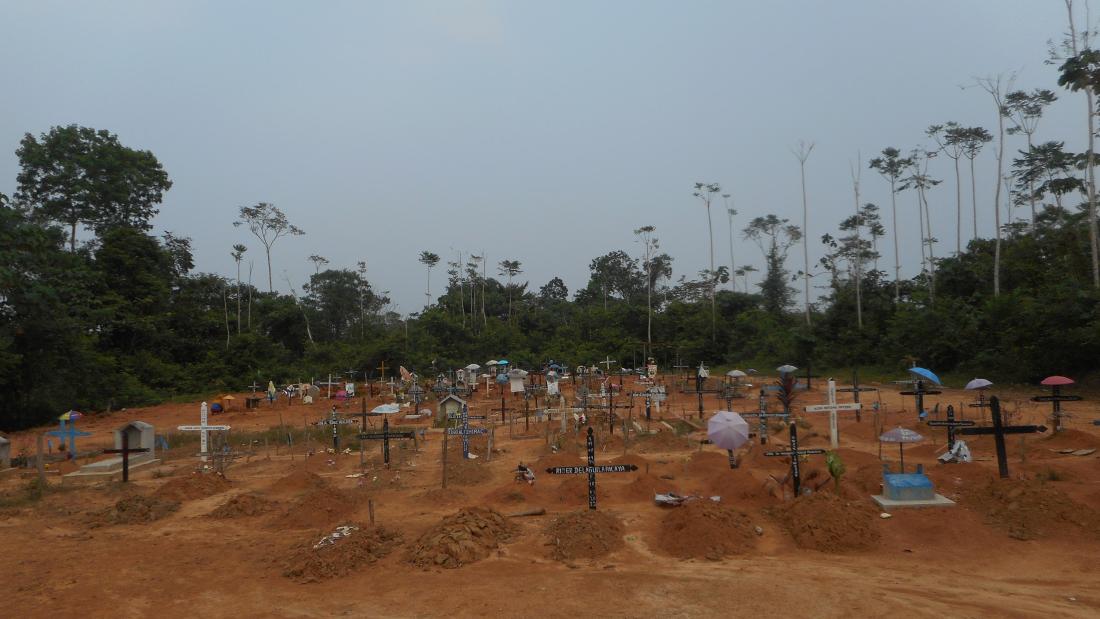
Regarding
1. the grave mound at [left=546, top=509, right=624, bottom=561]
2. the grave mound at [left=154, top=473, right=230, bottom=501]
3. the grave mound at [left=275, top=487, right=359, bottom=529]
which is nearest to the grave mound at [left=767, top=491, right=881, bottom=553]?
the grave mound at [left=546, top=509, right=624, bottom=561]

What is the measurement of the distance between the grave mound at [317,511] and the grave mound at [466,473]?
294 centimetres

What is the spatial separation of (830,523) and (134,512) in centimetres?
1443

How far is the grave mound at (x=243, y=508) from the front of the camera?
1323 centimetres

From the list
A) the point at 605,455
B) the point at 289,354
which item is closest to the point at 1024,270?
the point at 605,455

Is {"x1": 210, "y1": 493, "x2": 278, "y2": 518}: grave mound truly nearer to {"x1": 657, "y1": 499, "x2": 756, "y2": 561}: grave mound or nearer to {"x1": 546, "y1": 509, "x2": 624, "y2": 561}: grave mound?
{"x1": 546, "y1": 509, "x2": 624, "y2": 561}: grave mound

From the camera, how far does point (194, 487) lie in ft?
50.1

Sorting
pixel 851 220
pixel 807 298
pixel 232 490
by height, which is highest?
pixel 851 220

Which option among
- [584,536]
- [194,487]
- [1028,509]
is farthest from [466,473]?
[1028,509]

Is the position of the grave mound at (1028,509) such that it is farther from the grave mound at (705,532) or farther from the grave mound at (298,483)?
the grave mound at (298,483)

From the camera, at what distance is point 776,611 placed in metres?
7.59

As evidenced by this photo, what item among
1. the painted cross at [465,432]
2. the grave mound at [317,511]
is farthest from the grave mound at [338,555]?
the painted cross at [465,432]

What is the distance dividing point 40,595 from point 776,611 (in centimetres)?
1080

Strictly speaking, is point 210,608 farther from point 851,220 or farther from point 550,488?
point 851,220

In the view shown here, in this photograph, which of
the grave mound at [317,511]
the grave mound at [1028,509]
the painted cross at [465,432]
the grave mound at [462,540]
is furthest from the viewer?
the painted cross at [465,432]
